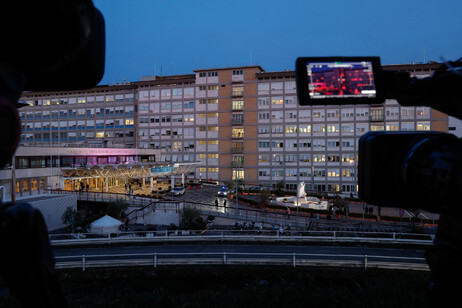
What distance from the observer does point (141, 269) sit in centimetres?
1036

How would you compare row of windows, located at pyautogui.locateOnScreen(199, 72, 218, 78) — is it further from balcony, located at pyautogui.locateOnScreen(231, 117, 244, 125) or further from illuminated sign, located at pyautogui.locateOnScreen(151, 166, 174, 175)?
illuminated sign, located at pyautogui.locateOnScreen(151, 166, 174, 175)

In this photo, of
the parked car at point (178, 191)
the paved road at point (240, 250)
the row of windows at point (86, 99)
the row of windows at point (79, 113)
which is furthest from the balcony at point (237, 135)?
the paved road at point (240, 250)

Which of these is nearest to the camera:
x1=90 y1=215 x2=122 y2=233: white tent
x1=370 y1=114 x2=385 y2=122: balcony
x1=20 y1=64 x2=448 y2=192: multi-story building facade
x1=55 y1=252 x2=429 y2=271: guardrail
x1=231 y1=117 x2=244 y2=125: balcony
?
x1=55 y1=252 x2=429 y2=271: guardrail


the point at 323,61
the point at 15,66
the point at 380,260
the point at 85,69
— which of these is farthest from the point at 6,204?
the point at 380,260

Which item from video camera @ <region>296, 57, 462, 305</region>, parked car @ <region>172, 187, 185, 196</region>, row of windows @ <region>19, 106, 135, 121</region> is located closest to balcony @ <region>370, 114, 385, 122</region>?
parked car @ <region>172, 187, 185, 196</region>

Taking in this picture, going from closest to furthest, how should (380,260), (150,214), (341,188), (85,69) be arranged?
(85,69) < (380,260) < (150,214) < (341,188)

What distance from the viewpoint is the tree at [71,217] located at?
2355 cm

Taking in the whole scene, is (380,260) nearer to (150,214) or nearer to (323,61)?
(323,61)

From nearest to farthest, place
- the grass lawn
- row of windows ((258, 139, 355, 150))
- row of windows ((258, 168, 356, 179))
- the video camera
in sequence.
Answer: the video camera, the grass lawn, row of windows ((258, 168, 356, 179)), row of windows ((258, 139, 355, 150))

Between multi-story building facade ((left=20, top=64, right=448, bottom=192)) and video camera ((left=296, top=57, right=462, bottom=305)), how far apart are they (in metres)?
50.0

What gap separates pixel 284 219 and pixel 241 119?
32737mm

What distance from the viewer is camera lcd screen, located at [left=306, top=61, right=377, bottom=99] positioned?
98.7 inches

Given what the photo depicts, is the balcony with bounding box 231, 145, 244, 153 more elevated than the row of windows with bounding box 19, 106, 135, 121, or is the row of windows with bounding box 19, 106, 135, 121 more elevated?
the row of windows with bounding box 19, 106, 135, 121

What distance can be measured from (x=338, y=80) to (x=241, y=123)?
54725 mm
